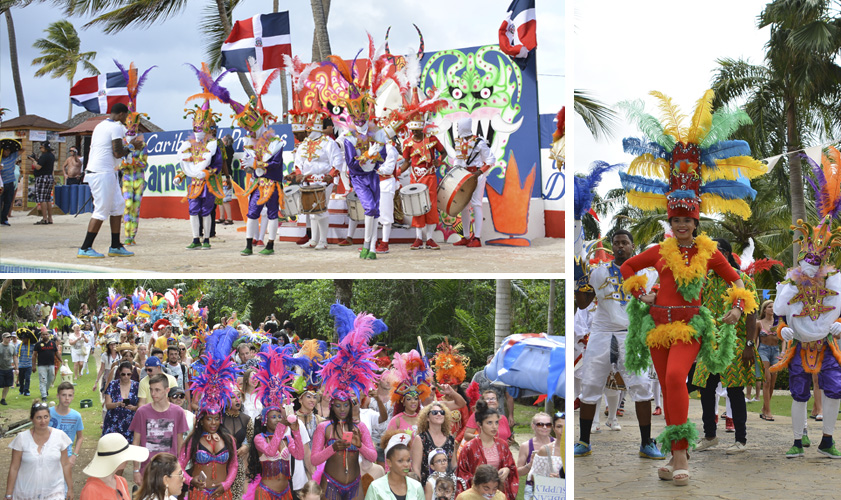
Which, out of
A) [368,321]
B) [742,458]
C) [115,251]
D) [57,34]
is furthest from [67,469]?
[57,34]

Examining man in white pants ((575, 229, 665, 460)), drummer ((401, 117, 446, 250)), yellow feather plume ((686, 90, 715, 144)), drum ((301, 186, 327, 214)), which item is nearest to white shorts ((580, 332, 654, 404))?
man in white pants ((575, 229, 665, 460))

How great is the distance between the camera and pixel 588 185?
259 inches

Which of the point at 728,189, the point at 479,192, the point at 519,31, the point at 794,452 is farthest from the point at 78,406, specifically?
the point at 728,189

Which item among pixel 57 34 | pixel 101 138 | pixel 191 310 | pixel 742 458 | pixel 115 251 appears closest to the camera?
pixel 742 458

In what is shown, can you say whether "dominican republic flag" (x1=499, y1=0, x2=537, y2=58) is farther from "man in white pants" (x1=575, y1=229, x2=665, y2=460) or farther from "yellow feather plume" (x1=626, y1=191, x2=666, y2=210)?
"yellow feather plume" (x1=626, y1=191, x2=666, y2=210)

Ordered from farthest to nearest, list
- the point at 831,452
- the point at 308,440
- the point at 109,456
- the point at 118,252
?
1. the point at 118,252
2. the point at 831,452
3. the point at 308,440
4. the point at 109,456

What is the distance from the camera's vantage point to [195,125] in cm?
986

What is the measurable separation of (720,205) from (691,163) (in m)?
0.39

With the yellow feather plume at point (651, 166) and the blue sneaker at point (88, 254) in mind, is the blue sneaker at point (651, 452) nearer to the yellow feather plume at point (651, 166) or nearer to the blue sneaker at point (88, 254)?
the yellow feather plume at point (651, 166)

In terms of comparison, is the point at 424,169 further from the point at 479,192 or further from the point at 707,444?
the point at 707,444

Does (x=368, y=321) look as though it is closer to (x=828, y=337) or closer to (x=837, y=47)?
(x=828, y=337)

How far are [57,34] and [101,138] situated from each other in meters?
38.1

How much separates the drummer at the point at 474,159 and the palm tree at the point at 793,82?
8927 mm

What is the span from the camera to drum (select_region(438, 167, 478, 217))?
33.9 feet
